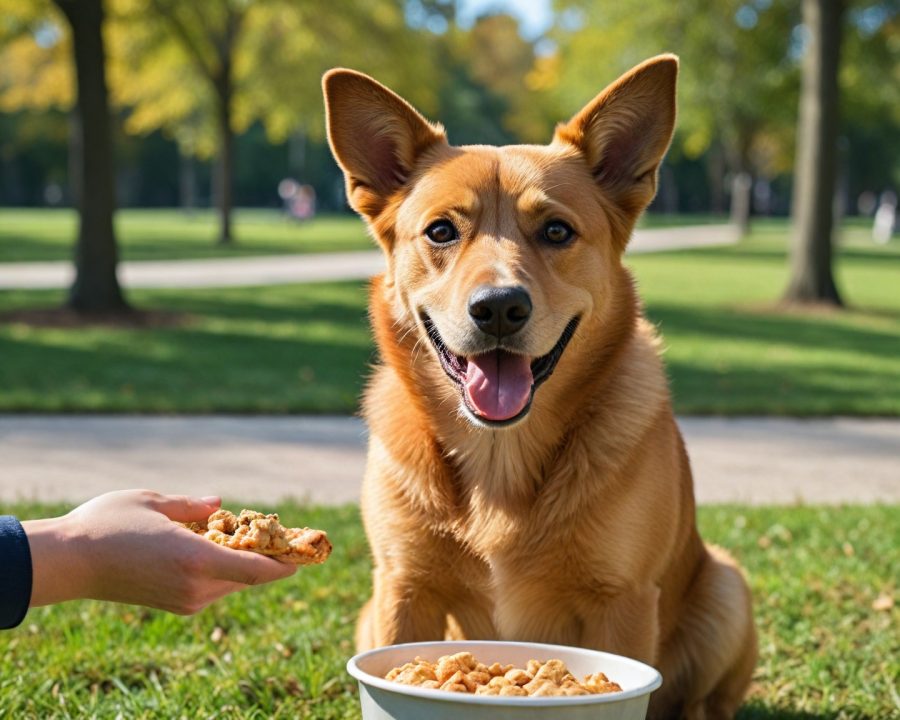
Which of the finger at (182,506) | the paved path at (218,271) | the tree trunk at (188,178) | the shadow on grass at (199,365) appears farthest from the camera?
the tree trunk at (188,178)

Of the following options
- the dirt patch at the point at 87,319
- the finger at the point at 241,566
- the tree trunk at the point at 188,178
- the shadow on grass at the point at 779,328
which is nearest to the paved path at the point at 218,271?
the shadow on grass at the point at 779,328

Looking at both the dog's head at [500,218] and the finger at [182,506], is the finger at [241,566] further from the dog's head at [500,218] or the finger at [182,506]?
the dog's head at [500,218]

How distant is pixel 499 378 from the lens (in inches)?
140

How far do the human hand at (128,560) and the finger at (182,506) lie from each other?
0.35 ft

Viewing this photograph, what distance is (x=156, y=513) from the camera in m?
2.68

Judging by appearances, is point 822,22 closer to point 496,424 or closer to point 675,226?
point 496,424

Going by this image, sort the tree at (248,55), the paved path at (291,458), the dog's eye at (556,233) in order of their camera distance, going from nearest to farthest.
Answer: the dog's eye at (556,233) < the paved path at (291,458) < the tree at (248,55)

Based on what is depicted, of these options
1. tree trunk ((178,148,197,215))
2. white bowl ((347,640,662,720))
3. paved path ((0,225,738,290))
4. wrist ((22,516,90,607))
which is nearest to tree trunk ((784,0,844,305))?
paved path ((0,225,738,290))

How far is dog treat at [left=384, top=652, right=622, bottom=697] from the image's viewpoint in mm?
2639

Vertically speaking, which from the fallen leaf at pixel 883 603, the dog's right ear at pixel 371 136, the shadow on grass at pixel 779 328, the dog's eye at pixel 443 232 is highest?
the dog's right ear at pixel 371 136

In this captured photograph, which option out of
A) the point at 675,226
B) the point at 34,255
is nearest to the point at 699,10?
the point at 34,255

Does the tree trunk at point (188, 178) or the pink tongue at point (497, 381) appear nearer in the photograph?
the pink tongue at point (497, 381)

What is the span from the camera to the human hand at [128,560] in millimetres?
2498

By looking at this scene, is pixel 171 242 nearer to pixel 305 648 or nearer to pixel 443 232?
pixel 305 648
